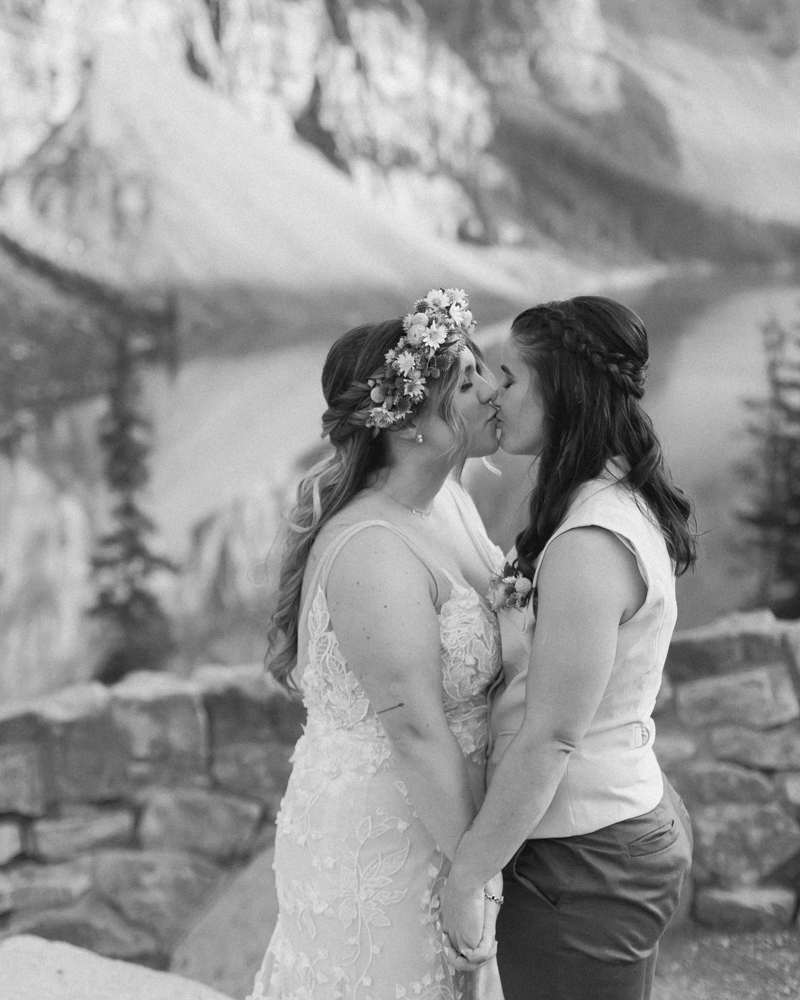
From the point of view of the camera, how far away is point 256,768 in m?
3.95

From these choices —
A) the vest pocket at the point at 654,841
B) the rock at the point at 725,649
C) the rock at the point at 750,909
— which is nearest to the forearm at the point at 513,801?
the vest pocket at the point at 654,841

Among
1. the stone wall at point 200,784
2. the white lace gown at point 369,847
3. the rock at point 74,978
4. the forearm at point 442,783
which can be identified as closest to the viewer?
the forearm at point 442,783

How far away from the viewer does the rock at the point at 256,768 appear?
3943 mm

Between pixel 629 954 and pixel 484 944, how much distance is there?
0.24 meters

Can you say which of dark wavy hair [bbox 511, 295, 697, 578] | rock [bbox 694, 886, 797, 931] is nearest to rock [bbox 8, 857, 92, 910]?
rock [bbox 694, 886, 797, 931]

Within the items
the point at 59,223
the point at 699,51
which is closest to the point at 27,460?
the point at 59,223

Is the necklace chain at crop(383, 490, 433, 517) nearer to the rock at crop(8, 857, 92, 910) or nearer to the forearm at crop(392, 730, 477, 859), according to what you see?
the forearm at crop(392, 730, 477, 859)

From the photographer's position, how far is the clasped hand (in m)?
1.63

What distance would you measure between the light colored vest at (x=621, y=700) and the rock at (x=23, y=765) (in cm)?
272

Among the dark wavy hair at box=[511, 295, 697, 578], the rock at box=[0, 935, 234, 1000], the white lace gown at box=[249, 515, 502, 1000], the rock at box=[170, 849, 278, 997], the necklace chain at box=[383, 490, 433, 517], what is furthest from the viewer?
the rock at box=[170, 849, 278, 997]

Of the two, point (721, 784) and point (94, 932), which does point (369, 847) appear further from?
point (94, 932)

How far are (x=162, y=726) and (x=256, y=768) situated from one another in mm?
400

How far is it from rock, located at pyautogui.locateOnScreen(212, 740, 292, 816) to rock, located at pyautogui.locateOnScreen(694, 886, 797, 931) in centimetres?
164

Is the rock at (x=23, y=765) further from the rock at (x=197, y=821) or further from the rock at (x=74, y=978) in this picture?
the rock at (x=74, y=978)
